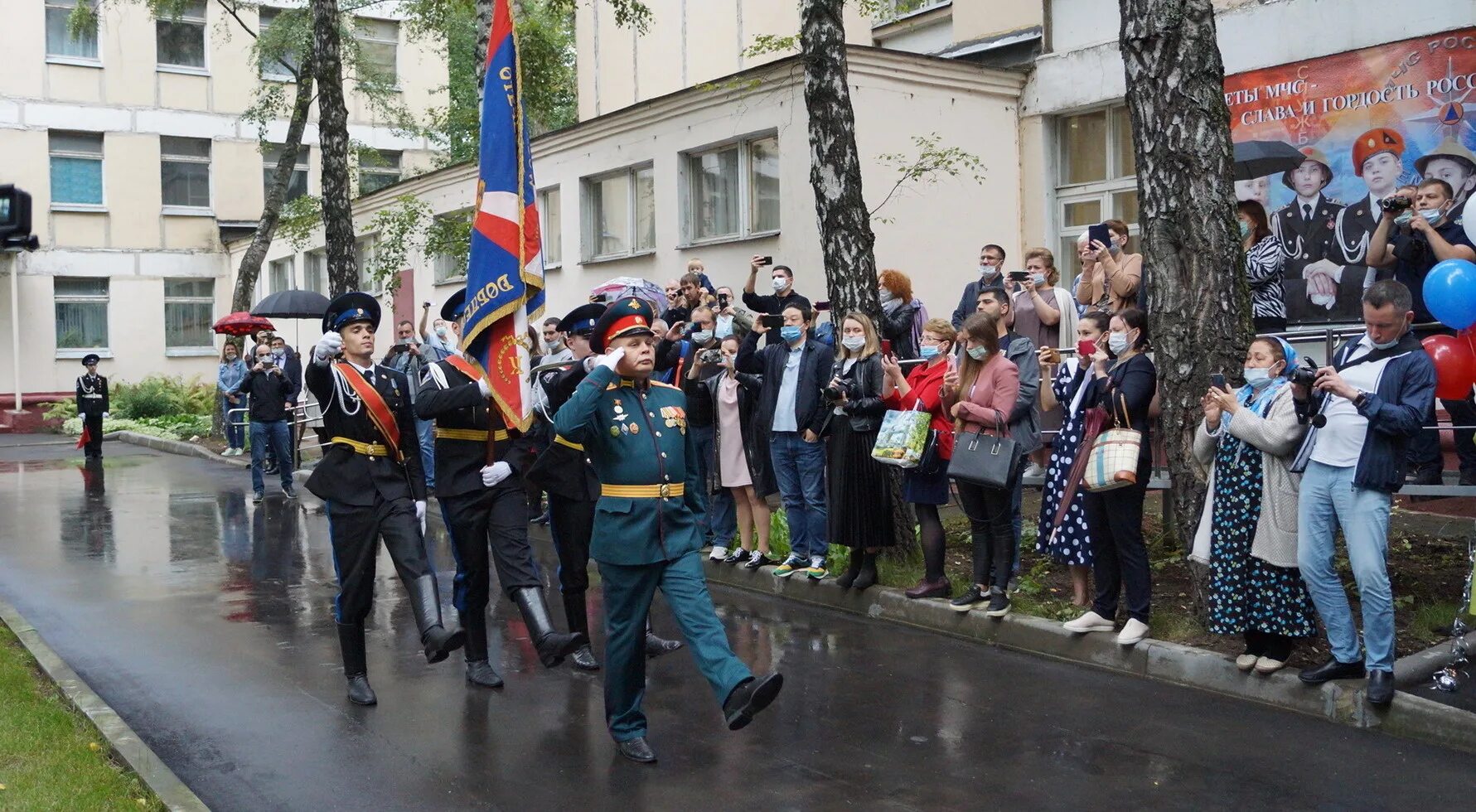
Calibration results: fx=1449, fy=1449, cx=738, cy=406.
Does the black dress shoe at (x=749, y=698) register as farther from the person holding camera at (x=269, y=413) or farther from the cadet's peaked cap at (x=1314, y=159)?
the person holding camera at (x=269, y=413)

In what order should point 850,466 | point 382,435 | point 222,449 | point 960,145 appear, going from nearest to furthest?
point 382,435 < point 850,466 < point 960,145 < point 222,449

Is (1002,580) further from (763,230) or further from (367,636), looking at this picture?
(763,230)

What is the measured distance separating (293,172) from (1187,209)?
37.6 metres

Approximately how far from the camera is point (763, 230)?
18438mm

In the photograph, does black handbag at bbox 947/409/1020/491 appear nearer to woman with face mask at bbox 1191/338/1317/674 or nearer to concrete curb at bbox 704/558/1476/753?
concrete curb at bbox 704/558/1476/753

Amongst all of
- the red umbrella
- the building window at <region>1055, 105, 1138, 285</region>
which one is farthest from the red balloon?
the red umbrella

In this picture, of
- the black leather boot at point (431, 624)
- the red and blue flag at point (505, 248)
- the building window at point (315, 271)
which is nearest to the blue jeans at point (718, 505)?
the red and blue flag at point (505, 248)

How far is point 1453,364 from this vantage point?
324 inches

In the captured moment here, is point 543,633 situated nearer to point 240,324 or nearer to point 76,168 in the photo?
point 240,324

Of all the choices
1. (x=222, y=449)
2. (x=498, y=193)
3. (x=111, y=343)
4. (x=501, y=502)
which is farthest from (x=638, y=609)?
(x=111, y=343)

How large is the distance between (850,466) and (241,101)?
35.3 metres

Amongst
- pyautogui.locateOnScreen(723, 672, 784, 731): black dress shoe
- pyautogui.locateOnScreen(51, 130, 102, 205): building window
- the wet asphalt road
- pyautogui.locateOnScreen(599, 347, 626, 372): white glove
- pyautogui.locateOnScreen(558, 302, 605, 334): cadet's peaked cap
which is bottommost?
the wet asphalt road

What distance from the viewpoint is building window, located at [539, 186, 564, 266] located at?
76.1ft

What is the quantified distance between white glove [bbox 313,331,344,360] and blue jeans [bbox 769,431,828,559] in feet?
13.2
